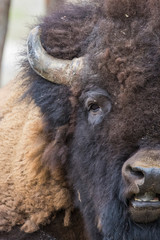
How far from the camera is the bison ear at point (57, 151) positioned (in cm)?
487

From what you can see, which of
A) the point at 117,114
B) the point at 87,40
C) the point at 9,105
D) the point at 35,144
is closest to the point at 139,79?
the point at 117,114

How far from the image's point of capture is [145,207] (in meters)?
3.95

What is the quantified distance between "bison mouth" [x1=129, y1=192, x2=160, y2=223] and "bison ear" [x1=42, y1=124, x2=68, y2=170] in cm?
103

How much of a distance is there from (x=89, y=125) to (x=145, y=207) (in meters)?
0.94

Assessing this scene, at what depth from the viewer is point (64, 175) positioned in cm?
505

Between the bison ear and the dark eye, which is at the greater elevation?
the dark eye

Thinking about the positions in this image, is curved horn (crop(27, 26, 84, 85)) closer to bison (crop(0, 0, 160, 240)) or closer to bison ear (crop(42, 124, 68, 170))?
bison (crop(0, 0, 160, 240))

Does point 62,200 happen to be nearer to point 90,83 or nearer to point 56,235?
point 56,235

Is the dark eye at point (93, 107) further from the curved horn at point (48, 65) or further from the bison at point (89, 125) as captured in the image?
the curved horn at point (48, 65)

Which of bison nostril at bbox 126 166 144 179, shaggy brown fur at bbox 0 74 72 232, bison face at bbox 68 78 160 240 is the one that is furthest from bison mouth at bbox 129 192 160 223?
shaggy brown fur at bbox 0 74 72 232

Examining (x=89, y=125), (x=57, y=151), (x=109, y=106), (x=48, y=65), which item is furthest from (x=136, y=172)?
(x=48, y=65)

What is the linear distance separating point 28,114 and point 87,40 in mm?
1045

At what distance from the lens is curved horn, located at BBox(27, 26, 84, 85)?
4.70 m

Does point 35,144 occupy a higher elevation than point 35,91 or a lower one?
lower
